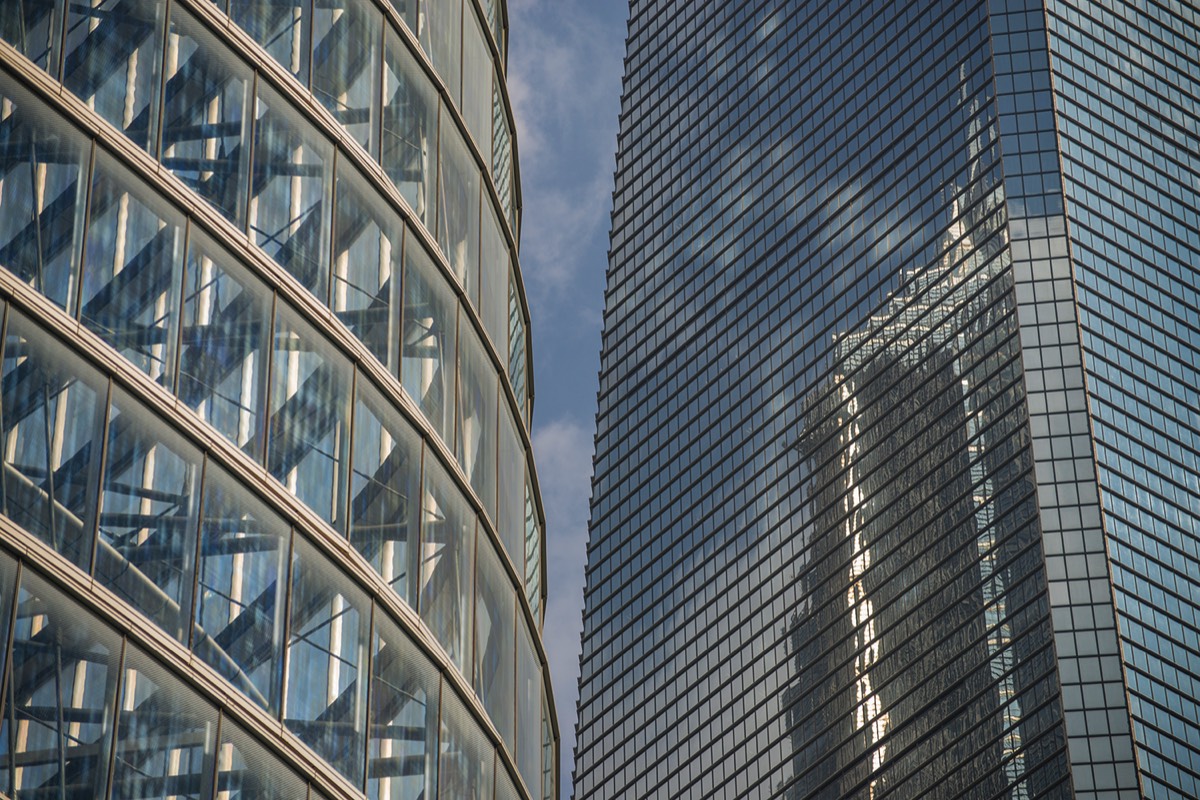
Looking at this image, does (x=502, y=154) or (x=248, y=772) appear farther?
(x=502, y=154)

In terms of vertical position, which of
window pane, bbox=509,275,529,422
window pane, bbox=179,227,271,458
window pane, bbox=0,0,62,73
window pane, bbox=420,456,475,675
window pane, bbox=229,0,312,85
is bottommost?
window pane, bbox=420,456,475,675

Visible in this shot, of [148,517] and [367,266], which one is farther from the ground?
[367,266]

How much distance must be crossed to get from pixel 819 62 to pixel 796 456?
128 ft

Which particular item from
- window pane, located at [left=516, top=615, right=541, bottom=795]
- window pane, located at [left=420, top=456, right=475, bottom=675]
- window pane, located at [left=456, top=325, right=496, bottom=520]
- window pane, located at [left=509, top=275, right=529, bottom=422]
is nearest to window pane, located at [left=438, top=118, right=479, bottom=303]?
window pane, located at [left=456, top=325, right=496, bottom=520]

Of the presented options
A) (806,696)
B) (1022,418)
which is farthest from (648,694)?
(1022,418)

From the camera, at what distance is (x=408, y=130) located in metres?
31.7

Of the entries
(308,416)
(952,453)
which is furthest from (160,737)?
(952,453)

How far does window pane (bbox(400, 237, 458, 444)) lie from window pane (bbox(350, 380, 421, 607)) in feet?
3.18

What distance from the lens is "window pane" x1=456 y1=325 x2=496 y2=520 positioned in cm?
3145

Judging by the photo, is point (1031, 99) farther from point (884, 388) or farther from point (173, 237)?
point (173, 237)

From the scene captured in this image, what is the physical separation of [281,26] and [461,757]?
33.1ft

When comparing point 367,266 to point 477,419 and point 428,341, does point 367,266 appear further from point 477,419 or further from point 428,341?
point 477,419

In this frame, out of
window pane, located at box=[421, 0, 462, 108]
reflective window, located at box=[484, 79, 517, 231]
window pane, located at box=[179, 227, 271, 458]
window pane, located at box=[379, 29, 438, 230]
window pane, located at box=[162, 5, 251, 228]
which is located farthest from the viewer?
reflective window, located at box=[484, 79, 517, 231]

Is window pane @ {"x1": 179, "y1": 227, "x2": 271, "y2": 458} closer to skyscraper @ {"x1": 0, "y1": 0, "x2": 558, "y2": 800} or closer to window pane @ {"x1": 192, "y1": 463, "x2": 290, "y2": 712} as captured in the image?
skyscraper @ {"x1": 0, "y1": 0, "x2": 558, "y2": 800}
